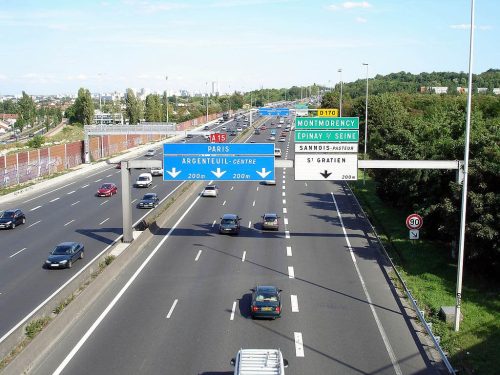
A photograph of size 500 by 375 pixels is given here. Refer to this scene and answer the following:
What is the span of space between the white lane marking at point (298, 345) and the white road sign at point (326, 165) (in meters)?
10.8

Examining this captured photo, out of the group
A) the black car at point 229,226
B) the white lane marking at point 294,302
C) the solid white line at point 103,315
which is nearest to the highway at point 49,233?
the solid white line at point 103,315

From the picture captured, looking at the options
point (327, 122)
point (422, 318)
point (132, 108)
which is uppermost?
point (132, 108)

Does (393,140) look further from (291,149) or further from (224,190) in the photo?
(291,149)

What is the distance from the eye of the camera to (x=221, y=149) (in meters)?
32.3

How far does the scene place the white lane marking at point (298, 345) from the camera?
19.6 metres

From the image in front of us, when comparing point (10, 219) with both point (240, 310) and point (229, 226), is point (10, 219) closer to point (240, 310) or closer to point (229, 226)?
point (229, 226)

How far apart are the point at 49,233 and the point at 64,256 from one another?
32.7ft

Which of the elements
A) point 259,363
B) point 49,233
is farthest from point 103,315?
point 49,233

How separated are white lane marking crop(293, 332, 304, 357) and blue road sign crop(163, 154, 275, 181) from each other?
12398 mm

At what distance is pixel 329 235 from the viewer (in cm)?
3934

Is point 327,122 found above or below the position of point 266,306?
above

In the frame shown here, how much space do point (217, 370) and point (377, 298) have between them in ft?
35.2

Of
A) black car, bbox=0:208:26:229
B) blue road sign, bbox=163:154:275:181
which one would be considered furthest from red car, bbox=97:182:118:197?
blue road sign, bbox=163:154:275:181

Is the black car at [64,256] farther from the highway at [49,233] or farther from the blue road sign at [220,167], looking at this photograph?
the blue road sign at [220,167]
